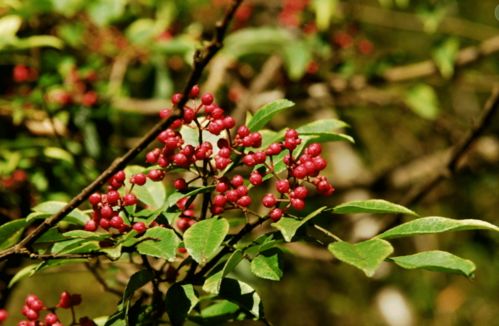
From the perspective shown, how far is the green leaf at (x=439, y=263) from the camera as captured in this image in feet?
2.28

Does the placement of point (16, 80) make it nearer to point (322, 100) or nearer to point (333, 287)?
point (322, 100)

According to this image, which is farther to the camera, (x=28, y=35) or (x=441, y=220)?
(x=28, y=35)

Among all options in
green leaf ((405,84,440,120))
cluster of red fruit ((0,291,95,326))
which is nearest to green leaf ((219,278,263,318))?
cluster of red fruit ((0,291,95,326))

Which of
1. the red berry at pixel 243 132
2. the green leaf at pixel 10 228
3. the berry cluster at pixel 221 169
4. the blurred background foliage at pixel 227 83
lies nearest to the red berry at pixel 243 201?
the berry cluster at pixel 221 169

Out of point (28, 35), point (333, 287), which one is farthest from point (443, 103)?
point (28, 35)

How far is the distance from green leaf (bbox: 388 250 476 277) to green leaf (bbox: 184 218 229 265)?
245 mm

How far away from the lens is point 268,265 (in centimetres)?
79

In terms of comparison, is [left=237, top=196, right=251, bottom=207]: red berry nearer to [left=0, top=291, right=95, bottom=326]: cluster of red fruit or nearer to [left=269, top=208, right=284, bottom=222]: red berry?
[left=269, top=208, right=284, bottom=222]: red berry

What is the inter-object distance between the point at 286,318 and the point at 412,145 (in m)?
1.84

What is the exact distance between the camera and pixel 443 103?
18.6 ft

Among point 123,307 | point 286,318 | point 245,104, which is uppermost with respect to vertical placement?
point 123,307

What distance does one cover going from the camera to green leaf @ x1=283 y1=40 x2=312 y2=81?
6.57 ft

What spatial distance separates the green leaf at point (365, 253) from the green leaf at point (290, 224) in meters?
0.05

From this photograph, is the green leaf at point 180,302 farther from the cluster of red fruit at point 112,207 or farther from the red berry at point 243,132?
the red berry at point 243,132
